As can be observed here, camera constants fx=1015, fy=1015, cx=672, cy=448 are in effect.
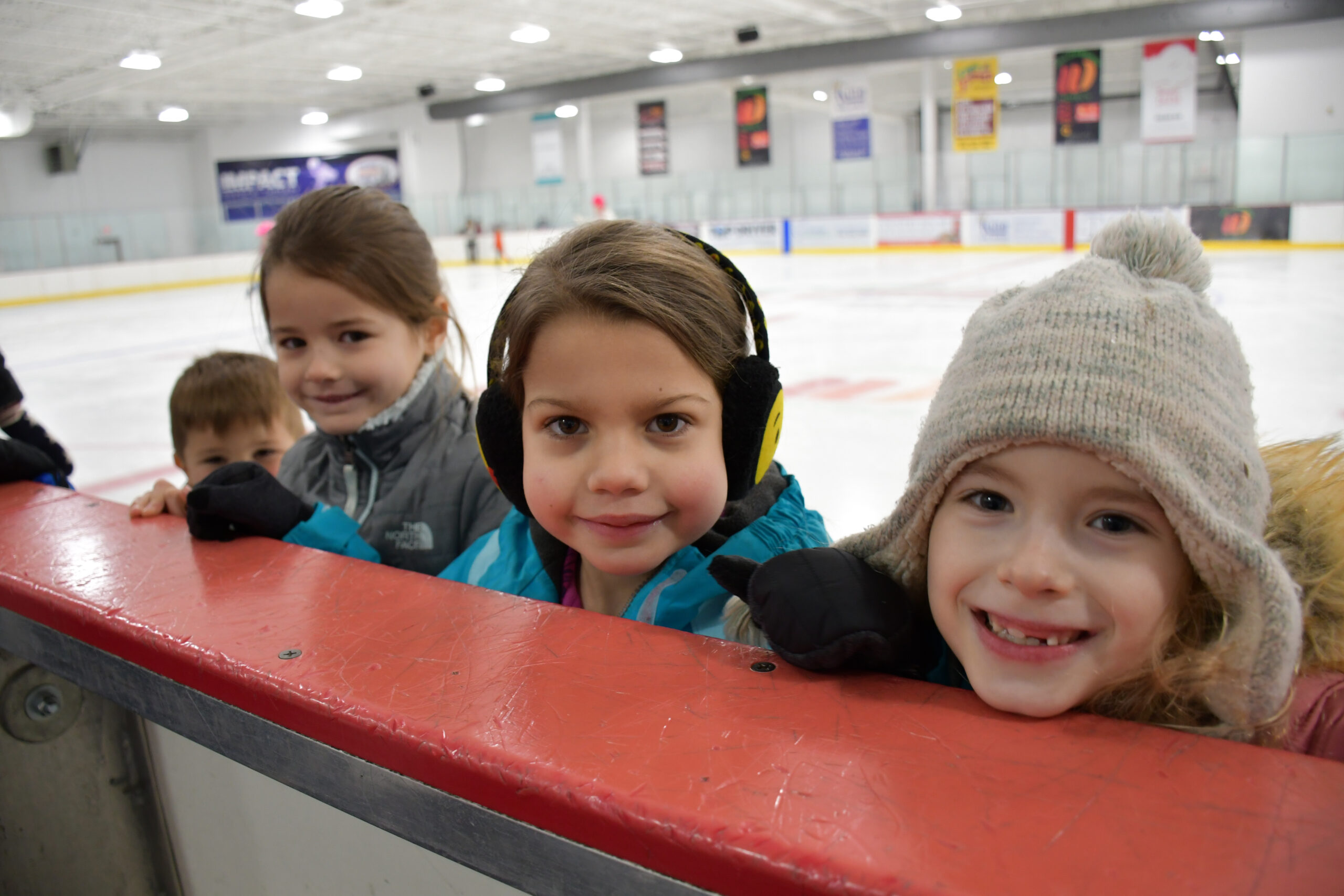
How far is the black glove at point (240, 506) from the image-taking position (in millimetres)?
1269

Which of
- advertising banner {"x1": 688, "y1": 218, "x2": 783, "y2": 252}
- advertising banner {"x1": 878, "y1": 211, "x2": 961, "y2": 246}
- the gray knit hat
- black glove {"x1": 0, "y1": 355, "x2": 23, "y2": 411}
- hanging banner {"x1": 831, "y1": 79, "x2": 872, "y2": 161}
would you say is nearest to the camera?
the gray knit hat

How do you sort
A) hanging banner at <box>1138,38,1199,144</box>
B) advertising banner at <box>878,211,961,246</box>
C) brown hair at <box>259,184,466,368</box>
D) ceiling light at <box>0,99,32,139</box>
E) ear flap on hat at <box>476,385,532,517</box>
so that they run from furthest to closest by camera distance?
ceiling light at <box>0,99,32,139</box> < advertising banner at <box>878,211,961,246</box> < hanging banner at <box>1138,38,1199,144</box> < brown hair at <box>259,184,466,368</box> < ear flap on hat at <box>476,385,532,517</box>

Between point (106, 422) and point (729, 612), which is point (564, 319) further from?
point (106, 422)

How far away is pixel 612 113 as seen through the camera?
2627 cm

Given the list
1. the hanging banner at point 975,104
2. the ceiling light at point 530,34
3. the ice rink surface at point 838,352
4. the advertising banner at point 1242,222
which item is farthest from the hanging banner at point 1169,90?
the ceiling light at point 530,34

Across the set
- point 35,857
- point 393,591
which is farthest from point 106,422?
point 393,591

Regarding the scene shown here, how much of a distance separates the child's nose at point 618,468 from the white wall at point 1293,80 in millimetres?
16571

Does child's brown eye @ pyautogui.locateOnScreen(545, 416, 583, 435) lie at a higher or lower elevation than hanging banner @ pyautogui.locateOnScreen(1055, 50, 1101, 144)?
lower

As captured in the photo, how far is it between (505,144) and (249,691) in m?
26.9

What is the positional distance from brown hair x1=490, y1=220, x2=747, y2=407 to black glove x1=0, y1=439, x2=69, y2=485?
1051 mm

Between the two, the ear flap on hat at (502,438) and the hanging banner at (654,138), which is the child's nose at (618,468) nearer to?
the ear flap on hat at (502,438)

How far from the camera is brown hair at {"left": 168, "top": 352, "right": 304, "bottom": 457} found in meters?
2.07

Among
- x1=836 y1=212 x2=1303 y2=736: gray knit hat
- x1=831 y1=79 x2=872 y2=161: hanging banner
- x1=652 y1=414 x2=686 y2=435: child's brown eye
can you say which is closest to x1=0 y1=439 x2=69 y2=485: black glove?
x1=652 y1=414 x2=686 y2=435: child's brown eye

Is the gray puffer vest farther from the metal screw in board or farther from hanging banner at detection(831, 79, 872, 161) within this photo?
hanging banner at detection(831, 79, 872, 161)
